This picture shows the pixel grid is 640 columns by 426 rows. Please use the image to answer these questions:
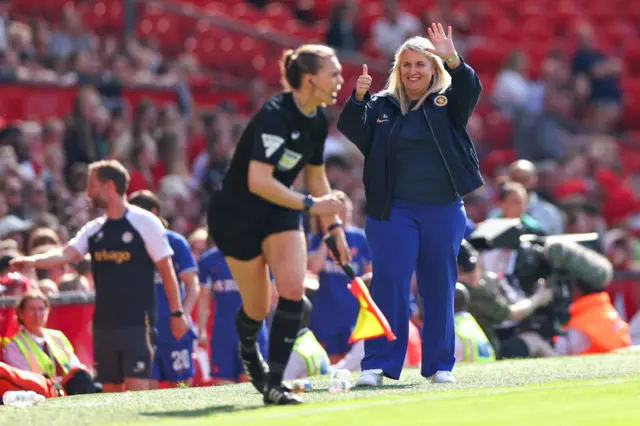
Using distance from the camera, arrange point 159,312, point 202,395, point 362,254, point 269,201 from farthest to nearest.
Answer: point 362,254 < point 159,312 < point 202,395 < point 269,201

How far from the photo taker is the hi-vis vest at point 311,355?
10758 millimetres

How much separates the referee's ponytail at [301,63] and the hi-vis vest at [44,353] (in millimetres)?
3461

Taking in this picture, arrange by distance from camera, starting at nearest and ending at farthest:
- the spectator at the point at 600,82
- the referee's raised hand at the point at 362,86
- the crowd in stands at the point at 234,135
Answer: the referee's raised hand at the point at 362,86
the crowd in stands at the point at 234,135
the spectator at the point at 600,82

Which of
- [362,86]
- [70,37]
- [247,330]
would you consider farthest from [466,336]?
[70,37]

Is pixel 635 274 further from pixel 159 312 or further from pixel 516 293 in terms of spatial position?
pixel 159 312

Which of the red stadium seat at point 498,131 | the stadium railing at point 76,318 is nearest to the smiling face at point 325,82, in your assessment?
the stadium railing at point 76,318

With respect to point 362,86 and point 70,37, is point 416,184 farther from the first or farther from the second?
point 70,37

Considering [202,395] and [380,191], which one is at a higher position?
[380,191]

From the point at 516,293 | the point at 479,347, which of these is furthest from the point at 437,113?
the point at 516,293

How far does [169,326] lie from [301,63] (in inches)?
163

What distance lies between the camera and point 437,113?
8.63 m

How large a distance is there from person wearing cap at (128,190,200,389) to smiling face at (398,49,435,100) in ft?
9.88

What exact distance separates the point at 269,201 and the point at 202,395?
152 centimetres

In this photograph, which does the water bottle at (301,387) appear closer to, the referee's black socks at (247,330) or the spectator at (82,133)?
the referee's black socks at (247,330)
